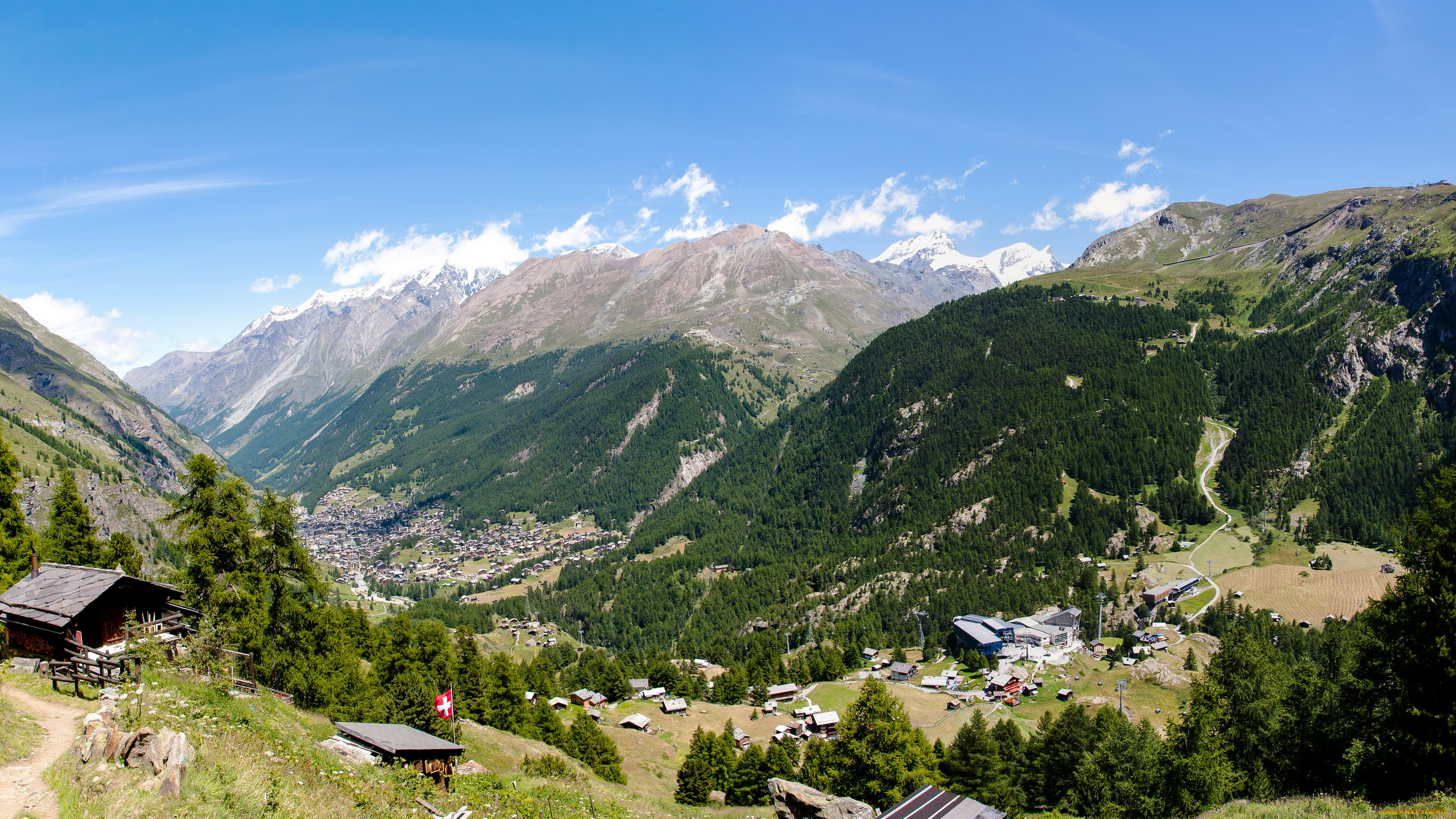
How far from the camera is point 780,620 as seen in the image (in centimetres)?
15300

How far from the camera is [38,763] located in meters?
19.7

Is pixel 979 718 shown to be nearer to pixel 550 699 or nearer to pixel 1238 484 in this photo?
pixel 550 699

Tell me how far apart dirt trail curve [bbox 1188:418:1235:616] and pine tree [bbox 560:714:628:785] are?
351 feet

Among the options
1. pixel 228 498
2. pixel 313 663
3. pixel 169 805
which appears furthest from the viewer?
pixel 313 663

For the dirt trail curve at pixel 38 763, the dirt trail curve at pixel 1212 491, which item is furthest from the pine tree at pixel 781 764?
the dirt trail curve at pixel 1212 491

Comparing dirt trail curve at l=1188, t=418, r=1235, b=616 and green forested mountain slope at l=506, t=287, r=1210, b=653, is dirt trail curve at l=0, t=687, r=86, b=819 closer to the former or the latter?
green forested mountain slope at l=506, t=287, r=1210, b=653

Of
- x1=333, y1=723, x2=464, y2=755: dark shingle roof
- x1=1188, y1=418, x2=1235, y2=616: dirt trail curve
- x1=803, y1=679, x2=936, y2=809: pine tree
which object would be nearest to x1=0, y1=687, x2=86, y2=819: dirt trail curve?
x1=333, y1=723, x2=464, y2=755: dark shingle roof

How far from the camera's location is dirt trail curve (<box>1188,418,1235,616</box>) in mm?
128625

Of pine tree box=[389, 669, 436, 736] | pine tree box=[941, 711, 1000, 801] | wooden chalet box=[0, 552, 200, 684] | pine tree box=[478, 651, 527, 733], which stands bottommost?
pine tree box=[941, 711, 1000, 801]

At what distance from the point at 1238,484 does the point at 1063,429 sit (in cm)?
4019

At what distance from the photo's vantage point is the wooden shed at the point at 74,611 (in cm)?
2864

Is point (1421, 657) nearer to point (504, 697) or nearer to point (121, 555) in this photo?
point (504, 697)

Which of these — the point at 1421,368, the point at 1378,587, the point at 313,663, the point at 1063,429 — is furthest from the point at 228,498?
the point at 1421,368

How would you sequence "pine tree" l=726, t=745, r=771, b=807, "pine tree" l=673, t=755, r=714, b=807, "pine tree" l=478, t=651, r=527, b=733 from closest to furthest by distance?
"pine tree" l=673, t=755, r=714, b=807 → "pine tree" l=726, t=745, r=771, b=807 → "pine tree" l=478, t=651, r=527, b=733
